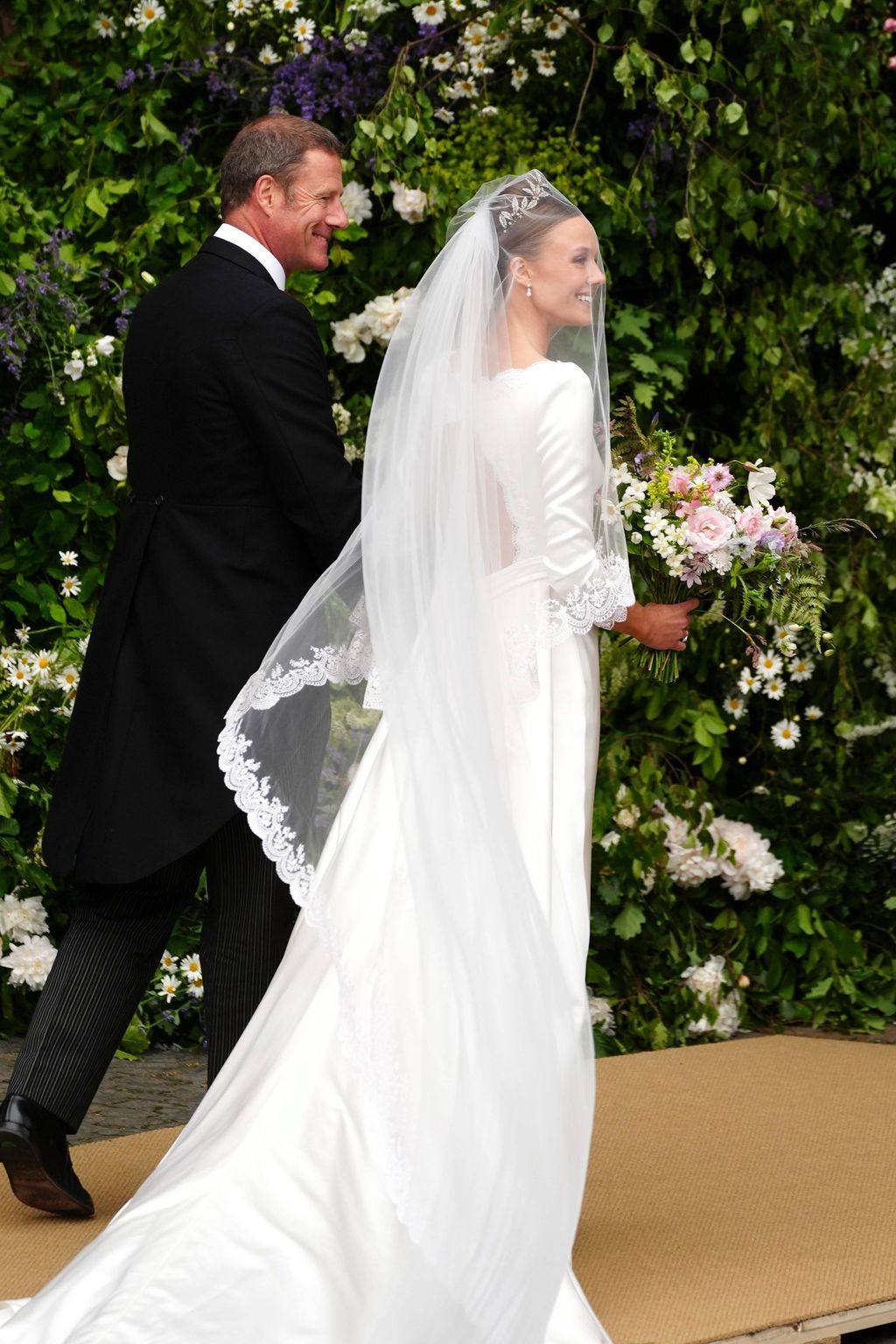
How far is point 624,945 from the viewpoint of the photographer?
459 centimetres

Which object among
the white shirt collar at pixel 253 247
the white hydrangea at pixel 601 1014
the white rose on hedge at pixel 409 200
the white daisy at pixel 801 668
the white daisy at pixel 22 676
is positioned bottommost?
the white hydrangea at pixel 601 1014

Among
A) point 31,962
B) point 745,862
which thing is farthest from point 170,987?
point 745,862

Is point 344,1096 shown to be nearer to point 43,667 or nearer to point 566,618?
point 566,618

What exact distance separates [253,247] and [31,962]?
2046mm

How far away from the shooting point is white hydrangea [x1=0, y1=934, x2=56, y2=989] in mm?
4125

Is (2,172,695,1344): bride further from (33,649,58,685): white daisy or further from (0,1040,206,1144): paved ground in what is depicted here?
(33,649,58,685): white daisy

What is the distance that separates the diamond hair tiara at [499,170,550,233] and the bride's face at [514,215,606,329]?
0.05 metres

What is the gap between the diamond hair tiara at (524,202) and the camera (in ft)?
8.75

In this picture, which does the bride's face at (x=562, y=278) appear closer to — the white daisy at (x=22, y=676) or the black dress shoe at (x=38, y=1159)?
the black dress shoe at (x=38, y=1159)

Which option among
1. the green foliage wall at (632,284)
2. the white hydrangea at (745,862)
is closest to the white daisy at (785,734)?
the green foliage wall at (632,284)

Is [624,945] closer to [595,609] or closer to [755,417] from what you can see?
[755,417]

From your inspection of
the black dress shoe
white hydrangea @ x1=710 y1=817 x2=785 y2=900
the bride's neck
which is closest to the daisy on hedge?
the bride's neck

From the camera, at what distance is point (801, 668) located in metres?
4.86

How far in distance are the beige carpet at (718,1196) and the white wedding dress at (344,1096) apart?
0.37m
